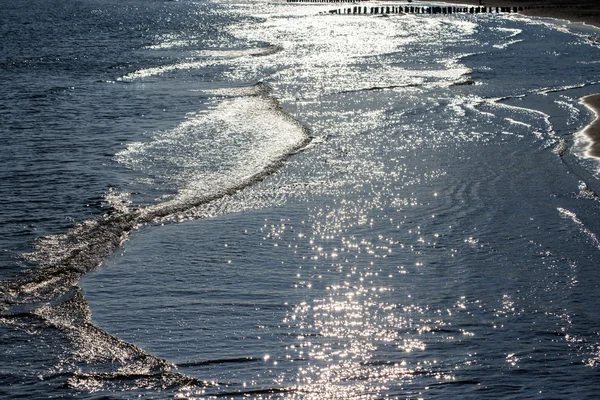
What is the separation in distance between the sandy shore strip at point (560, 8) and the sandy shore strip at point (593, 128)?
124 feet

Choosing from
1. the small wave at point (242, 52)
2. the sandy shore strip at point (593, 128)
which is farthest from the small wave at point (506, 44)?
the sandy shore strip at point (593, 128)

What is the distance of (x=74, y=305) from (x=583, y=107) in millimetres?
17295

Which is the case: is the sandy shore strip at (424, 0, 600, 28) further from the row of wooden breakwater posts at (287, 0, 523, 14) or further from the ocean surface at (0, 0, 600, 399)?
the ocean surface at (0, 0, 600, 399)

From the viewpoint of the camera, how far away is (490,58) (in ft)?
119

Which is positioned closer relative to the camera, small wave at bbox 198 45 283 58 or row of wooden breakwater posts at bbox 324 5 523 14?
small wave at bbox 198 45 283 58

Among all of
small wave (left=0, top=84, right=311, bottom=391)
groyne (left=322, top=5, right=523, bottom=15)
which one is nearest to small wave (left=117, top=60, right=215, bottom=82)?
small wave (left=0, top=84, right=311, bottom=391)

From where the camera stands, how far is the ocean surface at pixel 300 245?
25.2 feet

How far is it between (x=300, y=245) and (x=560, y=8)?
76.6 m

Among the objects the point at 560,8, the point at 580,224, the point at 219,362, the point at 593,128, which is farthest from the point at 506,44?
the point at 560,8

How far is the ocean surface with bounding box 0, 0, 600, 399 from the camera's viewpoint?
25.2ft

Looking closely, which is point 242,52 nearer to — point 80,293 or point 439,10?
point 80,293

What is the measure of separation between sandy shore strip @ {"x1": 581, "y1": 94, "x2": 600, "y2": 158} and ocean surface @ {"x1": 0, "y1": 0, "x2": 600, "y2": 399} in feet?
1.17

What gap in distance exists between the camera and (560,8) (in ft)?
263

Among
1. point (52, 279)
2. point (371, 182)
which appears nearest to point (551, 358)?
point (52, 279)
